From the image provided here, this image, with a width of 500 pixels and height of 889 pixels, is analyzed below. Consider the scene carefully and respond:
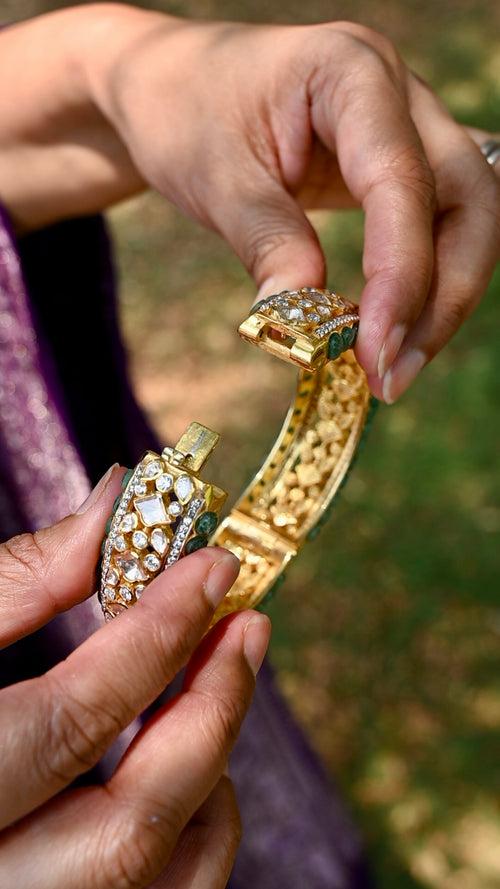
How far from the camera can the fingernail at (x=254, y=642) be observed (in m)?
0.98

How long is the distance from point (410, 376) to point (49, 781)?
0.65 m

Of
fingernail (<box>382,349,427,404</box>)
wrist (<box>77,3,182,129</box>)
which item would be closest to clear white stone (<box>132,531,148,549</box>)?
fingernail (<box>382,349,427,404</box>)

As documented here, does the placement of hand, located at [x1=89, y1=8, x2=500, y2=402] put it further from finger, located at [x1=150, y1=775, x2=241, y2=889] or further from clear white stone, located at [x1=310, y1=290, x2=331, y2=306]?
finger, located at [x1=150, y1=775, x2=241, y2=889]

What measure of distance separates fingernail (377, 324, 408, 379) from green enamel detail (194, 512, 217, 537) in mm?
285

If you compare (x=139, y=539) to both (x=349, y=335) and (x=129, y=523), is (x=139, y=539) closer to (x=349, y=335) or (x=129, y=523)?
(x=129, y=523)

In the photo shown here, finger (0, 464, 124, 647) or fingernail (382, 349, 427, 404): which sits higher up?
finger (0, 464, 124, 647)

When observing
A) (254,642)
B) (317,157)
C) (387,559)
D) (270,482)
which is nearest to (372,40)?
(317,157)

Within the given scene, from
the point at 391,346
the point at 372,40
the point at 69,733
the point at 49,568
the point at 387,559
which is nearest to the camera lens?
the point at 69,733

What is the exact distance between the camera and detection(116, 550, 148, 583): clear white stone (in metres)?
1.01

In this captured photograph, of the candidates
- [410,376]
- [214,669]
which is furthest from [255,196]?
[214,669]

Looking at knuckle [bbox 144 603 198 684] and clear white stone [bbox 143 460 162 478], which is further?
clear white stone [bbox 143 460 162 478]

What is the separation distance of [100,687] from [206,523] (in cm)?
24

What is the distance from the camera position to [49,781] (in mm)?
824

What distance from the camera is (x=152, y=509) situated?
3.34 feet
